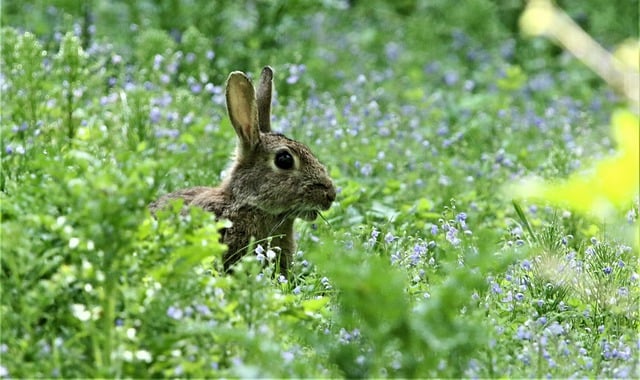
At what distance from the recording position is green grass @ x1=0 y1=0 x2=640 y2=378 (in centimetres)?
407

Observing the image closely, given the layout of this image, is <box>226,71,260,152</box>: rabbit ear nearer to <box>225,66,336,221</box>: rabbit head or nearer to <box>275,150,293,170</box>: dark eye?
<box>225,66,336,221</box>: rabbit head

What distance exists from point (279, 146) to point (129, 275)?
237cm

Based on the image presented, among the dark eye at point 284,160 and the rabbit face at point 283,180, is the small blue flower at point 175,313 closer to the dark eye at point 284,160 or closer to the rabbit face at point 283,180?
the rabbit face at point 283,180

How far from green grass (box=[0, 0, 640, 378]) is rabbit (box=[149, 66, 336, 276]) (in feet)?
0.79

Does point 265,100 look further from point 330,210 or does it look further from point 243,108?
point 330,210

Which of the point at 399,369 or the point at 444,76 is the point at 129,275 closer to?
the point at 399,369

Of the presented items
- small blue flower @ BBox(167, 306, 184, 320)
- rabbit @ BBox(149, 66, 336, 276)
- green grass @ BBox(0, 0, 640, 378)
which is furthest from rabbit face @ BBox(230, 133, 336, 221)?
small blue flower @ BBox(167, 306, 184, 320)

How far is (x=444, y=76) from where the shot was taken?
1074cm

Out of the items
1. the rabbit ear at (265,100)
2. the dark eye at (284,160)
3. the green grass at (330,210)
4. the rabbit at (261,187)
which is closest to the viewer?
the green grass at (330,210)

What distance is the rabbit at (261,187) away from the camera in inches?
251

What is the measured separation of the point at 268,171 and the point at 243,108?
0.35 meters

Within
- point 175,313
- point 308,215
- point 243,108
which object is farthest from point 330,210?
point 175,313

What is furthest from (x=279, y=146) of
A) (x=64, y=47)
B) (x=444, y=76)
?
(x=444, y=76)

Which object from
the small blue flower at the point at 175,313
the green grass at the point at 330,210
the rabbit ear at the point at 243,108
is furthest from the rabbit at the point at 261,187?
the small blue flower at the point at 175,313
